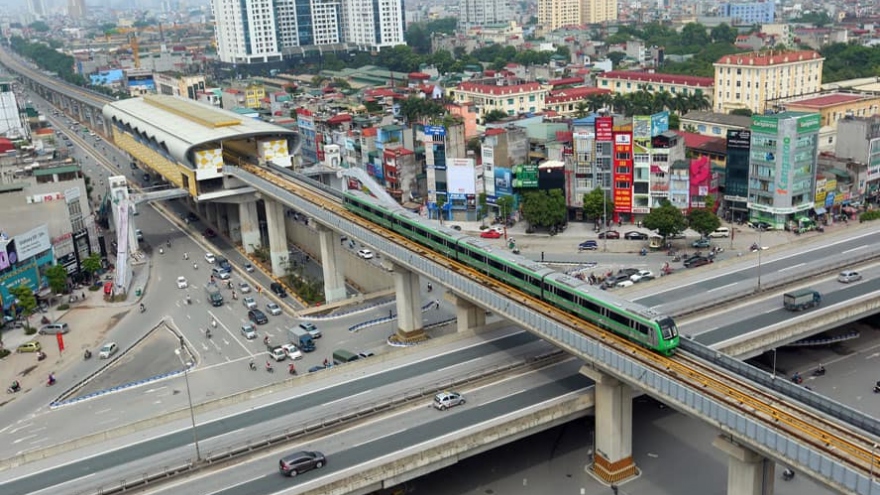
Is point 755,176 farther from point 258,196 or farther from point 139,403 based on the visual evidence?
point 139,403

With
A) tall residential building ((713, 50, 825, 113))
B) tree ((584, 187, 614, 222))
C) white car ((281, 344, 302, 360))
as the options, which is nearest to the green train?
white car ((281, 344, 302, 360))

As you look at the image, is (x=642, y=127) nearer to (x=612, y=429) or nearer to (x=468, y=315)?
(x=468, y=315)

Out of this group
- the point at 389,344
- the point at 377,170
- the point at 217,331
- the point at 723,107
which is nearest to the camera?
the point at 389,344

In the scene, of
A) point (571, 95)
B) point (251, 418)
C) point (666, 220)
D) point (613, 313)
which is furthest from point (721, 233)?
point (571, 95)

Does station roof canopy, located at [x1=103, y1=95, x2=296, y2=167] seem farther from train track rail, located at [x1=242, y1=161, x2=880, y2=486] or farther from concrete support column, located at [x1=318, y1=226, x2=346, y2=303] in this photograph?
train track rail, located at [x1=242, y1=161, x2=880, y2=486]

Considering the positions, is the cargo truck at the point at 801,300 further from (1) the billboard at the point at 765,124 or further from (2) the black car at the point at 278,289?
(2) the black car at the point at 278,289

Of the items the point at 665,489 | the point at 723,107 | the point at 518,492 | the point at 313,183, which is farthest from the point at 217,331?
the point at 723,107
